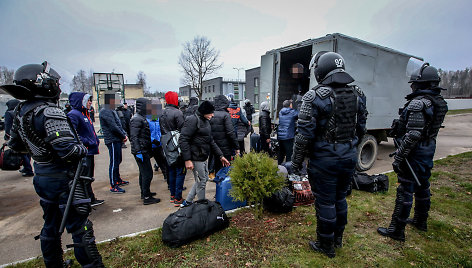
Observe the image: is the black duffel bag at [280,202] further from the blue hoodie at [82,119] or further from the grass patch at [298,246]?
the blue hoodie at [82,119]

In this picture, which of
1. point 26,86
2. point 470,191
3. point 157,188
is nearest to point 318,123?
point 26,86

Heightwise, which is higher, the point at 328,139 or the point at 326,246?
the point at 328,139

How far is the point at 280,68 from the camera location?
7.15 m

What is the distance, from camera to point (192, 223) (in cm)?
293

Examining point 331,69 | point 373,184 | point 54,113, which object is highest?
point 331,69

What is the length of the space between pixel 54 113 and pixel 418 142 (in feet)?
14.3

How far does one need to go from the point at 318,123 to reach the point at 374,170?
5.11m

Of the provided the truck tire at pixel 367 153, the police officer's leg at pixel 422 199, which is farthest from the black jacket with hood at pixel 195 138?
the truck tire at pixel 367 153

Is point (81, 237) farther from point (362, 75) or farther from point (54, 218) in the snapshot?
point (362, 75)

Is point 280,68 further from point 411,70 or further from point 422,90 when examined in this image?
point 422,90

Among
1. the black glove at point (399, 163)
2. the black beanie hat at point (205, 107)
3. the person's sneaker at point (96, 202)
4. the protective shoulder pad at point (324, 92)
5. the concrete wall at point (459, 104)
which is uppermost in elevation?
the concrete wall at point (459, 104)

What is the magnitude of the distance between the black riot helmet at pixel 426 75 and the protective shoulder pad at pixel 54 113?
444cm

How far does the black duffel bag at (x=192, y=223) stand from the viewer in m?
2.85

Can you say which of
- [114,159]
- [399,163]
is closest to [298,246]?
[399,163]
